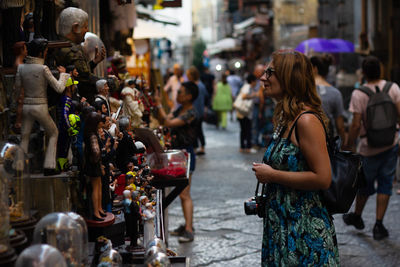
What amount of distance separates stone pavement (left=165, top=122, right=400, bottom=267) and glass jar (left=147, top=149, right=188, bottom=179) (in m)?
1.27

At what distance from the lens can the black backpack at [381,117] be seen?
7027 mm

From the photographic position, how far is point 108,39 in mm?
6414

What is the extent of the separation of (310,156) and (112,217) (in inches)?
39.1

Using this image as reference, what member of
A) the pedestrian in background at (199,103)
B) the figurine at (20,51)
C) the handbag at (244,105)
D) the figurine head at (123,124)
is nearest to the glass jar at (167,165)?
the figurine head at (123,124)

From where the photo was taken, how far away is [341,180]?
3.49m

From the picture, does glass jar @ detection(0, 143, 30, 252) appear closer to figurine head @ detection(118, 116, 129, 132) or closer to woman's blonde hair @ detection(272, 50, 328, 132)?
figurine head @ detection(118, 116, 129, 132)

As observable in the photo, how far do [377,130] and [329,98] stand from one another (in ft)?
1.98

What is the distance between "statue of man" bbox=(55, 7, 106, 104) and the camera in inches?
147

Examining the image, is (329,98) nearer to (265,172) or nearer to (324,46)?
(265,172)

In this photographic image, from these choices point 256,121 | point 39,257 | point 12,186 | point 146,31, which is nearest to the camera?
point 39,257

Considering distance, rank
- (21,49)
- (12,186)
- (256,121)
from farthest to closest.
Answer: (256,121), (21,49), (12,186)

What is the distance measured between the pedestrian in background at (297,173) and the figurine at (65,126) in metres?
0.96

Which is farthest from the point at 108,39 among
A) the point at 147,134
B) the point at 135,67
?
the point at 135,67

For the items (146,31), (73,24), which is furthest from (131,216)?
(146,31)
